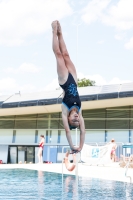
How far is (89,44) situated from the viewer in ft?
35.5

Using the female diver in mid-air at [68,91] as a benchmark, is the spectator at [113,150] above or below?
below

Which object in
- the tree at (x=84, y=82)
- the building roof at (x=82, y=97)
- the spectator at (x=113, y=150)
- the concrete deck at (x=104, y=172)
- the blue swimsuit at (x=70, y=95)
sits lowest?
the concrete deck at (x=104, y=172)

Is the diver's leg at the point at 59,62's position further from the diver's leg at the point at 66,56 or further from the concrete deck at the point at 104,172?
the concrete deck at the point at 104,172

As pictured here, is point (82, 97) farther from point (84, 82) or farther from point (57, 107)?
point (84, 82)

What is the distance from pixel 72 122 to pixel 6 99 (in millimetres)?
18429

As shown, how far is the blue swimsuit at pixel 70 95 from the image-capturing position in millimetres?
6281

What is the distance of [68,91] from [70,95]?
7cm

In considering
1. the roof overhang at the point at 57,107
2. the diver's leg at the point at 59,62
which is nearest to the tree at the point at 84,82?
the roof overhang at the point at 57,107

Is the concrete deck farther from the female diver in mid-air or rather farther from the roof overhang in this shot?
the female diver in mid-air

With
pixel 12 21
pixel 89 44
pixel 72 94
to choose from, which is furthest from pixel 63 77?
pixel 12 21

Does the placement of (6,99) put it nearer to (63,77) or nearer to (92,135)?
(92,135)

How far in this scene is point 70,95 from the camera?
6.30 metres

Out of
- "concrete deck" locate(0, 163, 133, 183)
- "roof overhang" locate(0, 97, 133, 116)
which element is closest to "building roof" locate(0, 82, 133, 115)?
"roof overhang" locate(0, 97, 133, 116)

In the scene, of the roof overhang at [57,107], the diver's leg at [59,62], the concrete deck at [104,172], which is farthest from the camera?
the roof overhang at [57,107]
